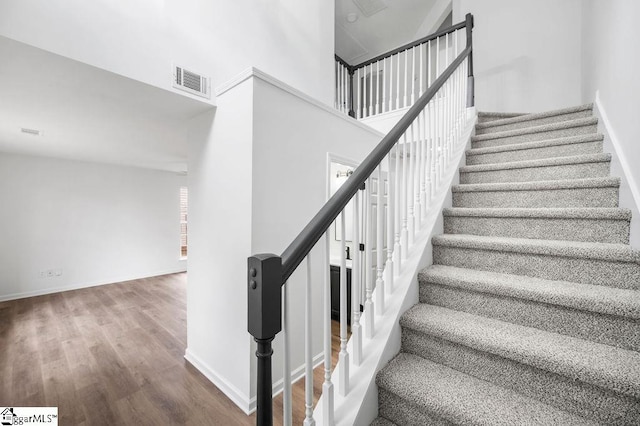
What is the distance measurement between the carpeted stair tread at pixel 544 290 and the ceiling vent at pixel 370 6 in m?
5.10

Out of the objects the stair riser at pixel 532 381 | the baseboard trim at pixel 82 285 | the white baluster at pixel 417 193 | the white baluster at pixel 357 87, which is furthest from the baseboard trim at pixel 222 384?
the white baluster at pixel 357 87

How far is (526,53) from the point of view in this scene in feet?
12.3

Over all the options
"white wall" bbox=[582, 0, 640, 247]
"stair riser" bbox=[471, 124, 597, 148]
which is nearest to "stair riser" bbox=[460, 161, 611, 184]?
"white wall" bbox=[582, 0, 640, 247]

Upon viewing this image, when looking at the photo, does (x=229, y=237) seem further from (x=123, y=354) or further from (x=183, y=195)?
(x=183, y=195)

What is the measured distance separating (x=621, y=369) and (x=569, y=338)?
20cm

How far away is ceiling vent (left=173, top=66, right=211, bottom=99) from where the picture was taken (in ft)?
6.77

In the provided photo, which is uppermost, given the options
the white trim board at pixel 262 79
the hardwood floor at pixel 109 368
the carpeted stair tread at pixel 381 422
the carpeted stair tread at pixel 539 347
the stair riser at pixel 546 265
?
the white trim board at pixel 262 79

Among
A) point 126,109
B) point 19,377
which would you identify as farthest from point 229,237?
point 19,377

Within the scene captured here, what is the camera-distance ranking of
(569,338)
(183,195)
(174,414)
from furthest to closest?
(183,195) < (174,414) < (569,338)

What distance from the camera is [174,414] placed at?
1855 millimetres

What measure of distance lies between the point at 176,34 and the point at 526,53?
14.8 feet

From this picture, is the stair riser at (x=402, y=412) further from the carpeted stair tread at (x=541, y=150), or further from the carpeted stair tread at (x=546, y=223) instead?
the carpeted stair tread at (x=541, y=150)

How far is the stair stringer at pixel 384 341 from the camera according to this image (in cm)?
99

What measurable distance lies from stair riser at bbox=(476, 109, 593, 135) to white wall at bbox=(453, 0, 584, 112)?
1.64 meters
